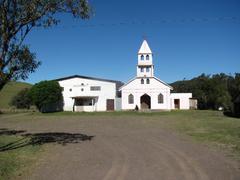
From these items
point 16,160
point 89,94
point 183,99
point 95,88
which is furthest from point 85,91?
point 16,160

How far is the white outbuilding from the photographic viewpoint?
52938 millimetres

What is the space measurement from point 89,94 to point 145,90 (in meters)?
9.65

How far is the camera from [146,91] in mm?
51500

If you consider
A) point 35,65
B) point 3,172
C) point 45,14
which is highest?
point 45,14

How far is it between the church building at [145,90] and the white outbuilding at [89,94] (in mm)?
2225

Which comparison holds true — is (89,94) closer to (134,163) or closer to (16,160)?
(16,160)

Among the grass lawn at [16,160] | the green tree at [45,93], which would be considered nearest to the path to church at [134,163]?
the grass lawn at [16,160]

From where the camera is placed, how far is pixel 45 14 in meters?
11.8

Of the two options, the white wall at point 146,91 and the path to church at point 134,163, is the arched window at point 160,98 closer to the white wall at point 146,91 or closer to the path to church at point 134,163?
the white wall at point 146,91

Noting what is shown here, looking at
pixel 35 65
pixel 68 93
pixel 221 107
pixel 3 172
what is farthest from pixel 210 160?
pixel 221 107

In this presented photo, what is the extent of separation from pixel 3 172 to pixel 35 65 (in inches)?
205

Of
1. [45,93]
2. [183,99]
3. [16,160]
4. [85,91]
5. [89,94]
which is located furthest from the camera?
[183,99]

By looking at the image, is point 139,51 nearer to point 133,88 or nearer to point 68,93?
point 133,88

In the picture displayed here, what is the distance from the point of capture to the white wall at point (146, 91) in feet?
167
